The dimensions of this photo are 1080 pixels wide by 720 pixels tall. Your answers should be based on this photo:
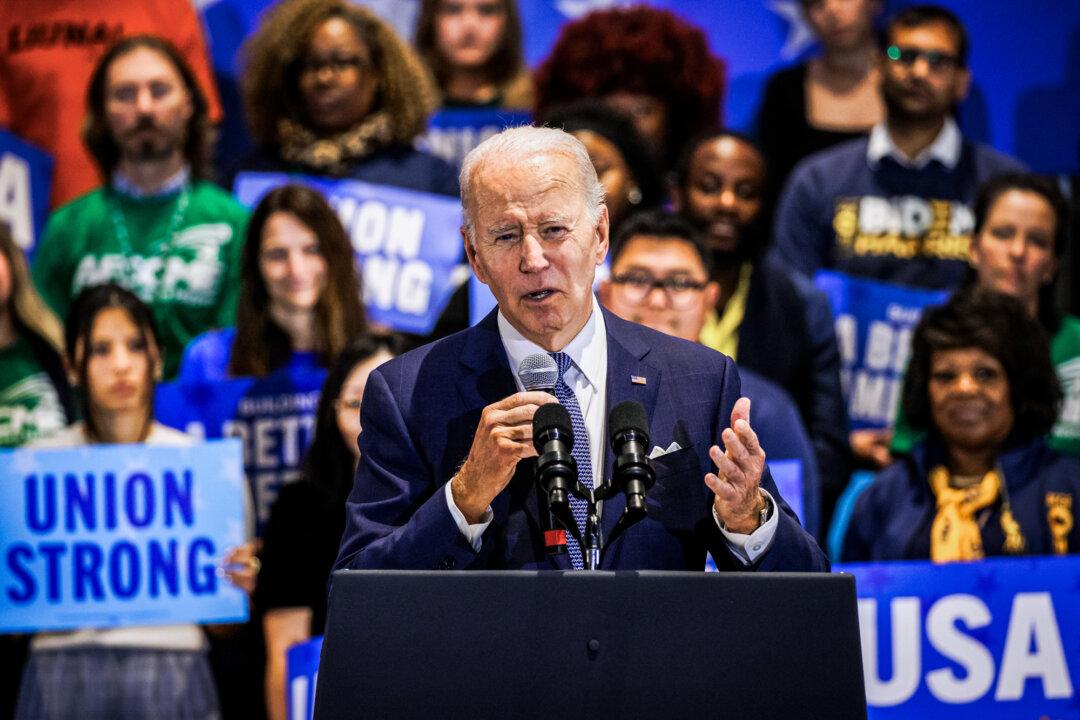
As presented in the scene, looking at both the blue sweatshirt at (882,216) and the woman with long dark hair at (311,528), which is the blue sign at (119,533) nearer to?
the woman with long dark hair at (311,528)

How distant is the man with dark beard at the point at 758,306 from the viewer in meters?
4.71

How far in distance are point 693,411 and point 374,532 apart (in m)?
0.53

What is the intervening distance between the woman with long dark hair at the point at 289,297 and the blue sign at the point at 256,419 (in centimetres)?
13

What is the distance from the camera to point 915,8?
550cm

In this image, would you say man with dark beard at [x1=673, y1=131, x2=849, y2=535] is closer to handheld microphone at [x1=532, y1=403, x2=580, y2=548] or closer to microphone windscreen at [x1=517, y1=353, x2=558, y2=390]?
microphone windscreen at [x1=517, y1=353, x2=558, y2=390]

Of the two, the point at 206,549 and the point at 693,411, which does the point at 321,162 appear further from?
the point at 693,411

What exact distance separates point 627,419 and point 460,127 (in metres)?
4.00

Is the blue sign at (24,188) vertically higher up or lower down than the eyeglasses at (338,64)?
lower down

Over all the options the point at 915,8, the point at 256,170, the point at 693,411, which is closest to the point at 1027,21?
the point at 915,8

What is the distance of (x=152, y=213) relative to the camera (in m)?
5.22

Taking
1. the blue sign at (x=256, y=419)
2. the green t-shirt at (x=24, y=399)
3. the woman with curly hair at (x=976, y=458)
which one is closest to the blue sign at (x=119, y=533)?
the blue sign at (x=256, y=419)

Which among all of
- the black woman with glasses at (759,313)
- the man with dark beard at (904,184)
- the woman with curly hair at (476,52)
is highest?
the woman with curly hair at (476,52)

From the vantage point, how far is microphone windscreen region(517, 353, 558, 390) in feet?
7.26

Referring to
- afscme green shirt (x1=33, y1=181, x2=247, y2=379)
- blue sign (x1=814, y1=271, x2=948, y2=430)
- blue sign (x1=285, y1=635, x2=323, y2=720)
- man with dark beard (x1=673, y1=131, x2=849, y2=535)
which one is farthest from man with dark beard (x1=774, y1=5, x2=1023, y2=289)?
blue sign (x1=285, y1=635, x2=323, y2=720)
